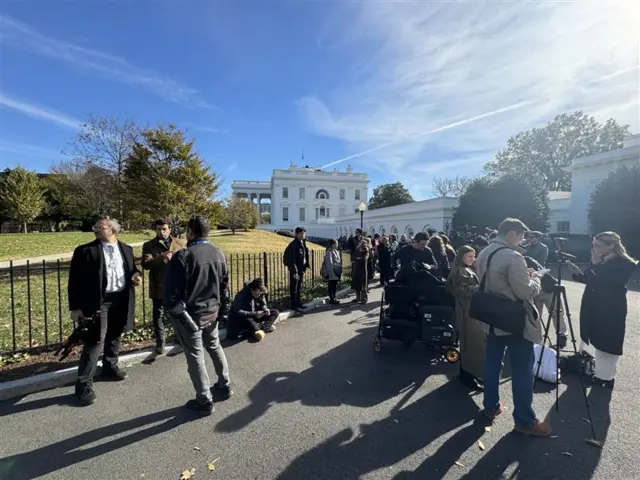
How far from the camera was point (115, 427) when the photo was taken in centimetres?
306

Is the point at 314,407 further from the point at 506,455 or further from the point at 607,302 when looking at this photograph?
the point at 607,302

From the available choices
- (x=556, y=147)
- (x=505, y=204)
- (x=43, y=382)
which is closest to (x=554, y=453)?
(x=43, y=382)

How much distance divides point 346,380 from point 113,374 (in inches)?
111

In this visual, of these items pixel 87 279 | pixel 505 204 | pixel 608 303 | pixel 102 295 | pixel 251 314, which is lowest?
pixel 251 314

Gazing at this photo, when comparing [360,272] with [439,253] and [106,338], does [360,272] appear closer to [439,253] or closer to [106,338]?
[439,253]

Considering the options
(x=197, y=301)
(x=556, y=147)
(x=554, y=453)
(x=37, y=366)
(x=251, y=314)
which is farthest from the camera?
(x=556, y=147)

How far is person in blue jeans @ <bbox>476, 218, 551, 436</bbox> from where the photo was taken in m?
2.88

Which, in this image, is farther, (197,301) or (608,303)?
(608,303)

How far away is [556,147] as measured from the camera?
48344mm

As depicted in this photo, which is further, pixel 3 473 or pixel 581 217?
pixel 581 217

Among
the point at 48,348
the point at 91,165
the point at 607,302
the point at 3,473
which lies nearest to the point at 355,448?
the point at 3,473

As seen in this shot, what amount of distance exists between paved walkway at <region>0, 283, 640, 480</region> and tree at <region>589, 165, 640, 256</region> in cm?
2321

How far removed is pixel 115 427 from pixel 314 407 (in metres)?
1.86

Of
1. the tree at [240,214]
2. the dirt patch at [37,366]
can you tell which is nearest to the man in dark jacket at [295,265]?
the dirt patch at [37,366]
